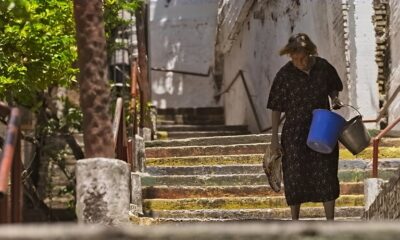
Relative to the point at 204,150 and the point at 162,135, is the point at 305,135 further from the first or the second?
the point at 162,135

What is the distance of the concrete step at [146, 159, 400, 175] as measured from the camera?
10.2 metres

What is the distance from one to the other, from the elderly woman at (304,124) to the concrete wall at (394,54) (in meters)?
3.88

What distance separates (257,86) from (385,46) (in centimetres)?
521

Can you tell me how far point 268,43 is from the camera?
15.7m

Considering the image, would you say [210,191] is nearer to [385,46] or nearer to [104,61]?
[385,46]

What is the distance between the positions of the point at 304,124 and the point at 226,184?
2821mm

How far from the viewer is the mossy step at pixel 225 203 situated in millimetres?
9500

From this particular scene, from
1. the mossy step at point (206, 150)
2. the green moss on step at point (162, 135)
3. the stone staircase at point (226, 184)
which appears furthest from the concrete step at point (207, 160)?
the green moss on step at point (162, 135)

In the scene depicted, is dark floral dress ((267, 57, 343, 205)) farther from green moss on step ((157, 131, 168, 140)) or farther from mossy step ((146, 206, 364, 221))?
green moss on step ((157, 131, 168, 140))

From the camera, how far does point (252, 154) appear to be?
440 inches

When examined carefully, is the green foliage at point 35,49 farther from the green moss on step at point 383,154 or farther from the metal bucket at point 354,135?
the metal bucket at point 354,135

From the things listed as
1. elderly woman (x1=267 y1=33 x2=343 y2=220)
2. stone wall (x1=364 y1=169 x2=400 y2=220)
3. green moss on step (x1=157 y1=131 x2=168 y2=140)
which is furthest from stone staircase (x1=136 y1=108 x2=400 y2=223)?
green moss on step (x1=157 y1=131 x2=168 y2=140)

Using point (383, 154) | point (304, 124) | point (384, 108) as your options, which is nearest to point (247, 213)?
Result: point (304, 124)

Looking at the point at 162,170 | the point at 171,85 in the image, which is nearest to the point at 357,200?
the point at 162,170
